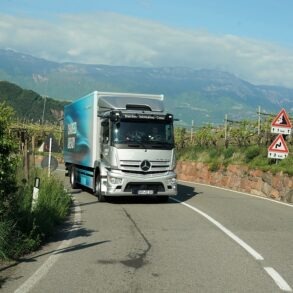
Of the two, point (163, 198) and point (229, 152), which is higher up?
point (229, 152)

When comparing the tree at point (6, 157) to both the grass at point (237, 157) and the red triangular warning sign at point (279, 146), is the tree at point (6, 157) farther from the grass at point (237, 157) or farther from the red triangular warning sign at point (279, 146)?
the red triangular warning sign at point (279, 146)

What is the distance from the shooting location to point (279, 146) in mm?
20922

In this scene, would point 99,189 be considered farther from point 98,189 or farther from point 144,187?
point 144,187

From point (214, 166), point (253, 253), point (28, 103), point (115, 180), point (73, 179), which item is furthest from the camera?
point (28, 103)

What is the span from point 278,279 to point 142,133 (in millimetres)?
9892

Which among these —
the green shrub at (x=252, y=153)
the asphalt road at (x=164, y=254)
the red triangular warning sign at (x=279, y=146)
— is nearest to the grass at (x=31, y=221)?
the asphalt road at (x=164, y=254)

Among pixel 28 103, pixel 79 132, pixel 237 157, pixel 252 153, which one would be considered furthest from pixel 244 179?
pixel 28 103

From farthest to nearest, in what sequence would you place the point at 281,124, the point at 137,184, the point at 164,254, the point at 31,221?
the point at 281,124, the point at 137,184, the point at 31,221, the point at 164,254

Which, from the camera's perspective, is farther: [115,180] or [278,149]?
[278,149]

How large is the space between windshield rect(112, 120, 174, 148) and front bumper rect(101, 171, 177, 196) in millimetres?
909

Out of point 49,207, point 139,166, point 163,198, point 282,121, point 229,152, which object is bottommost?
point 163,198

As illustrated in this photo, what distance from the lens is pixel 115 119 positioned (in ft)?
54.9

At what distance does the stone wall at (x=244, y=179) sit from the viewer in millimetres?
20047

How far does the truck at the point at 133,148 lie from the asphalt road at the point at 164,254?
170 cm
